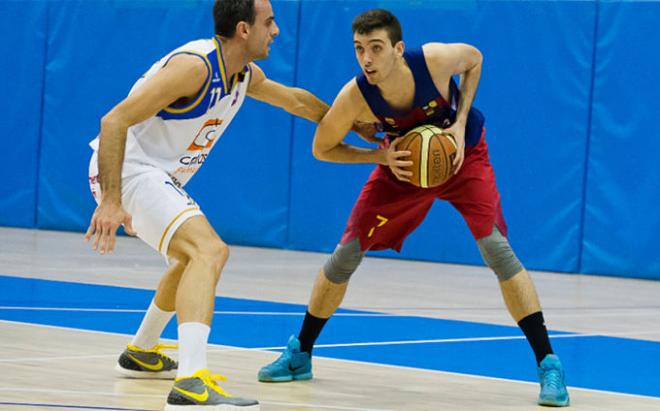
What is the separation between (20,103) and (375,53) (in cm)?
1063

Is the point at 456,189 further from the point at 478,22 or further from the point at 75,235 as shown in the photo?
the point at 75,235

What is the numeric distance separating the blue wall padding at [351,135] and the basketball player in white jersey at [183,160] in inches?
276

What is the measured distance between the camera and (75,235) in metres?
14.7

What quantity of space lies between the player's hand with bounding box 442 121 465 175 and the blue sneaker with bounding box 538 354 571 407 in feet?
2.90

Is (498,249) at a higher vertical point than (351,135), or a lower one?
higher

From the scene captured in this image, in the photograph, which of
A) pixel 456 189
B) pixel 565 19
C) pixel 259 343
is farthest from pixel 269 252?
pixel 456 189

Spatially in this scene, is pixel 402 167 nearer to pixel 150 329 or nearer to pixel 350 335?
pixel 150 329

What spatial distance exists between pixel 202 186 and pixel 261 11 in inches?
363

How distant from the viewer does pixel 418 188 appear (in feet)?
18.9

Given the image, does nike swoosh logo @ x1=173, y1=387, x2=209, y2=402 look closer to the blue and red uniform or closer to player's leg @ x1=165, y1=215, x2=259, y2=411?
player's leg @ x1=165, y1=215, x2=259, y2=411

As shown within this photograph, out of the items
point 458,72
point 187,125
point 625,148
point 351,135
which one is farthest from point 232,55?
point 351,135

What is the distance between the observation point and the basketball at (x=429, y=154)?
17.9 feet

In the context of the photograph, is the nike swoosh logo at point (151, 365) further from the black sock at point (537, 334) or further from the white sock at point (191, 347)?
the black sock at point (537, 334)

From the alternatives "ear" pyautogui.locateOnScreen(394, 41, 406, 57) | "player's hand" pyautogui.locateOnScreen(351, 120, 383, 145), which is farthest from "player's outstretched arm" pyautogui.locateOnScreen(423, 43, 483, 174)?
"player's hand" pyautogui.locateOnScreen(351, 120, 383, 145)
